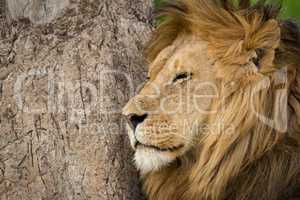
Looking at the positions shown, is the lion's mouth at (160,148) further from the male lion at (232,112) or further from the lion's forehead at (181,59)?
the lion's forehead at (181,59)

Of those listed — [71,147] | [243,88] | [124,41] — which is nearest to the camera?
[243,88]

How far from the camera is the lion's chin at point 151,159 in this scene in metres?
4.47

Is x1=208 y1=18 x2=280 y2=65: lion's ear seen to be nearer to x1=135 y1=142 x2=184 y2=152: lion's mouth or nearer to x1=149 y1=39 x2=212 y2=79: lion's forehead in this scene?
x1=149 y1=39 x2=212 y2=79: lion's forehead

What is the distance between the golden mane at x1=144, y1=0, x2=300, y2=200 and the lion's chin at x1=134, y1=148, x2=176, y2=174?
148 mm

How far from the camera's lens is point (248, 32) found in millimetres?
4434

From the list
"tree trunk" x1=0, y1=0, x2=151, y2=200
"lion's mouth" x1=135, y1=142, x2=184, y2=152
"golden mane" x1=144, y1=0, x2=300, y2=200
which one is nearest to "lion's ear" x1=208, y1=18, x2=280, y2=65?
"golden mane" x1=144, y1=0, x2=300, y2=200

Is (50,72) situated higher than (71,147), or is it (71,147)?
(50,72)

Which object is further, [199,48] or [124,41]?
[124,41]

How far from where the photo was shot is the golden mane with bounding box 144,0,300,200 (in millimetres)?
4391

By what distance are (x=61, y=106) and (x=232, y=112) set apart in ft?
3.11

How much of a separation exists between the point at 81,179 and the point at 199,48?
3.04ft

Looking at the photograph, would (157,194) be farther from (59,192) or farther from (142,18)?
(142,18)

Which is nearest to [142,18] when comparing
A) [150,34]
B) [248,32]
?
[150,34]

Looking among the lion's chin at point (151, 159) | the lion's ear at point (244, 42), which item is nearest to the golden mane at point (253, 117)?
the lion's ear at point (244, 42)
